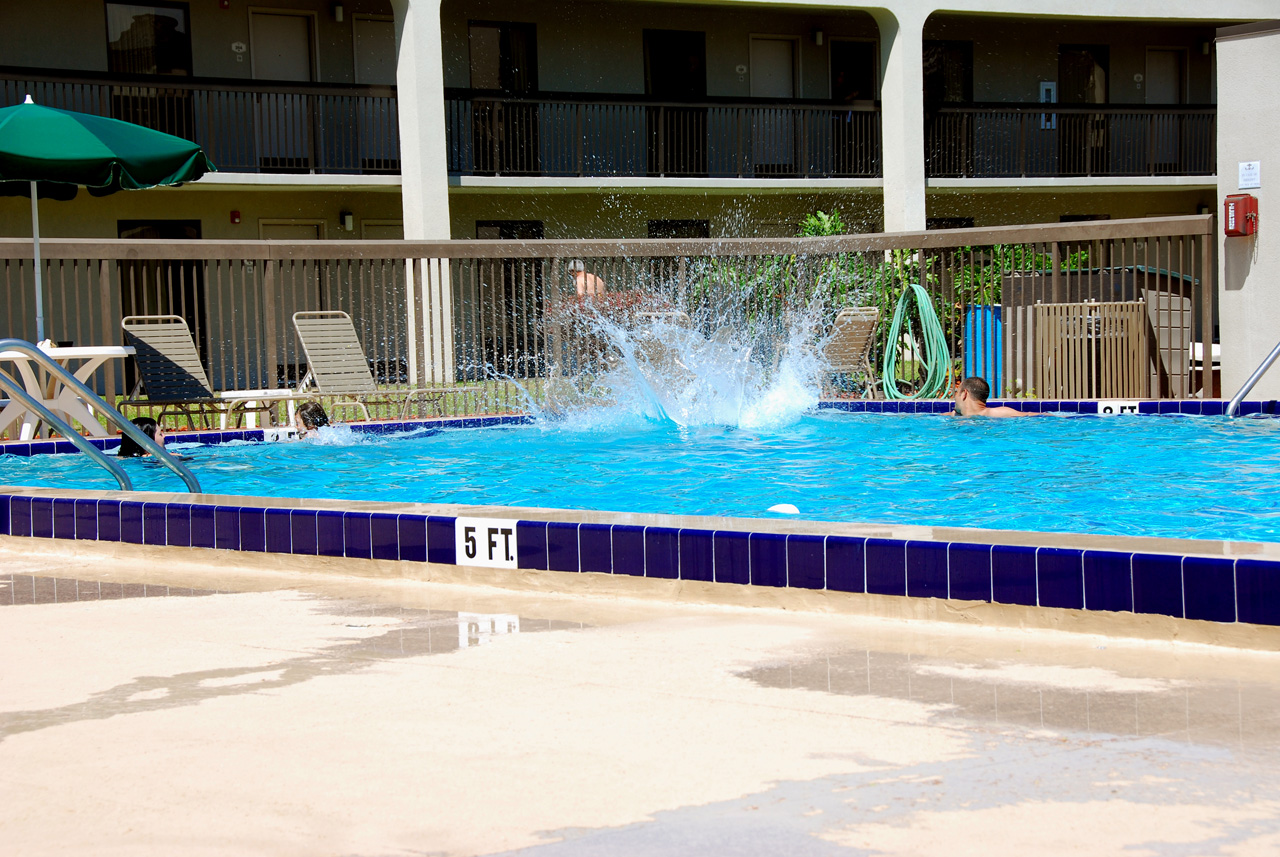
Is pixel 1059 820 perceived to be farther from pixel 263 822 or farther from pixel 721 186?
pixel 721 186

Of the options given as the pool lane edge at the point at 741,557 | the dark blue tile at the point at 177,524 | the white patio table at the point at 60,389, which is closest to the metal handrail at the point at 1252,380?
the pool lane edge at the point at 741,557

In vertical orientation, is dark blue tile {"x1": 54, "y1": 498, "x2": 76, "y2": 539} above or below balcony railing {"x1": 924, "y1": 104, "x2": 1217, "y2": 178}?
below

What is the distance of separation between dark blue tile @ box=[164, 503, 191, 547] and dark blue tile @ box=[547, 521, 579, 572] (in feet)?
5.72

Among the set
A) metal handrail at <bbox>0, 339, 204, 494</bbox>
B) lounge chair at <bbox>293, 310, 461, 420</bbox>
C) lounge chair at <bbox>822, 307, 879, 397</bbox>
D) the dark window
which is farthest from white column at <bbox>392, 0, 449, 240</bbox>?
metal handrail at <bbox>0, 339, 204, 494</bbox>

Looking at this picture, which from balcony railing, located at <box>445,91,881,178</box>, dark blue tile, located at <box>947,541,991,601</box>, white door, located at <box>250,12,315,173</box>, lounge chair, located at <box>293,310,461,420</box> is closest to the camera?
dark blue tile, located at <box>947,541,991,601</box>

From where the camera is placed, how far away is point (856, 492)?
718cm

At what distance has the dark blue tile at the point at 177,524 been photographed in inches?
216

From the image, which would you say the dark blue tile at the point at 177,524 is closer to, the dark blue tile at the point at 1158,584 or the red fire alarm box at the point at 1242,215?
the dark blue tile at the point at 1158,584

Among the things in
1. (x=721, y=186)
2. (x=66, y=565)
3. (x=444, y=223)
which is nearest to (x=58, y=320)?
(x=444, y=223)

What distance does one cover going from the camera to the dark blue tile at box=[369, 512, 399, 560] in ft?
16.1

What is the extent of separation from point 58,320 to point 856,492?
1226cm

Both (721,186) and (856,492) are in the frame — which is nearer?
(856,492)

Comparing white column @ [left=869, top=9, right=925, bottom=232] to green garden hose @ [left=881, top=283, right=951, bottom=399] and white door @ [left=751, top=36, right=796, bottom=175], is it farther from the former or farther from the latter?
green garden hose @ [left=881, top=283, right=951, bottom=399]

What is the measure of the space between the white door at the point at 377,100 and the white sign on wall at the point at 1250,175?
1176 cm
